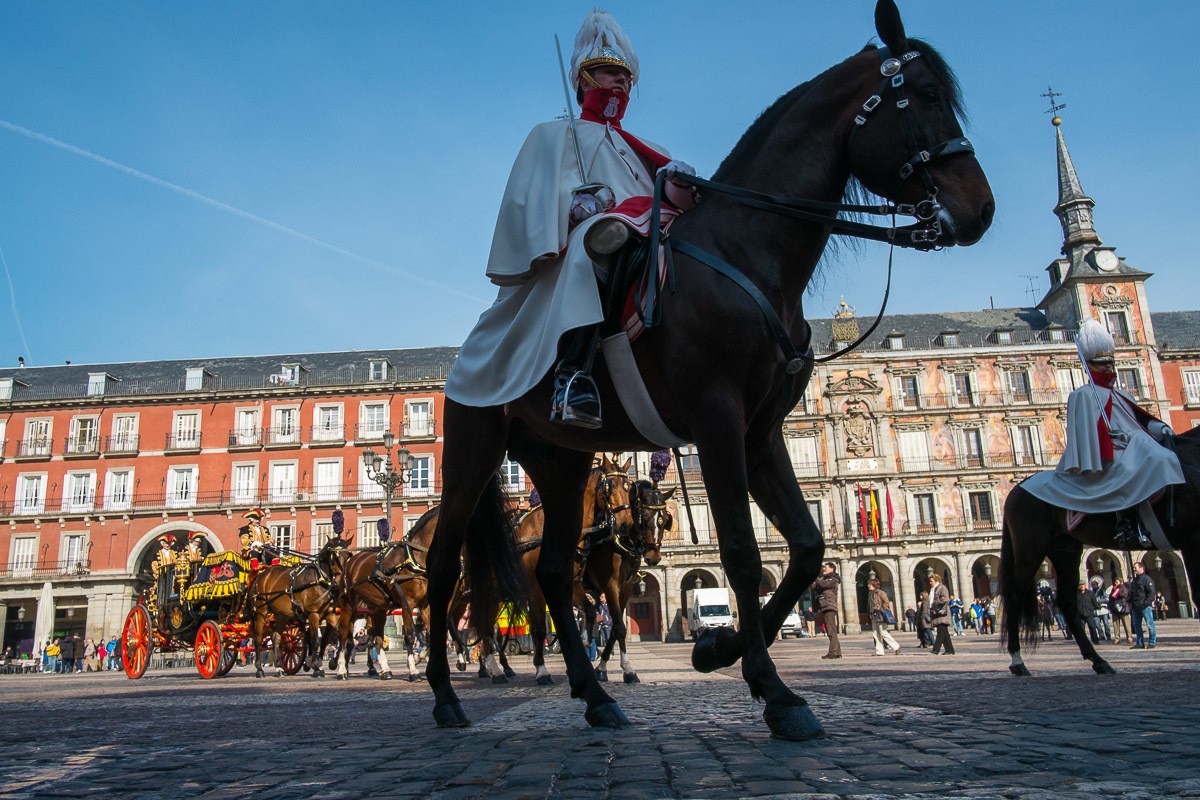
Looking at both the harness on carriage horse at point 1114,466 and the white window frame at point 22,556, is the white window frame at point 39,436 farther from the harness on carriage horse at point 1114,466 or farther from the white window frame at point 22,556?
the harness on carriage horse at point 1114,466

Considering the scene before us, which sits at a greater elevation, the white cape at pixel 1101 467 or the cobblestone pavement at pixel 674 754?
the white cape at pixel 1101 467

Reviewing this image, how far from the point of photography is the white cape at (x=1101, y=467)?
6105 millimetres

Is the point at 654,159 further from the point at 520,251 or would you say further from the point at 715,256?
the point at 715,256

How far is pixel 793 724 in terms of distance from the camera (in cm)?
285

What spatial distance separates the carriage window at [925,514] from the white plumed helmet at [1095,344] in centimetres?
4442

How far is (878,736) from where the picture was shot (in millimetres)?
2889

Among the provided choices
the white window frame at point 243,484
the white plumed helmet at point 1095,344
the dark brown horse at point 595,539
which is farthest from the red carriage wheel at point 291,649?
the white window frame at point 243,484

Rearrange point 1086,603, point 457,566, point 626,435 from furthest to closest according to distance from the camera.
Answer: point 1086,603 < point 457,566 < point 626,435

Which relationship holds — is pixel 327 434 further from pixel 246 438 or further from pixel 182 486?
pixel 182 486

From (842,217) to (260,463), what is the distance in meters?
48.4

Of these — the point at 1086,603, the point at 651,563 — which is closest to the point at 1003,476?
the point at 1086,603

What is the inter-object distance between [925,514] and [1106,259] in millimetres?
19077

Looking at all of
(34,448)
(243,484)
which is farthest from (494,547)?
(34,448)

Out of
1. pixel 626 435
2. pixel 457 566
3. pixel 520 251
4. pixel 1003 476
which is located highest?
pixel 1003 476
